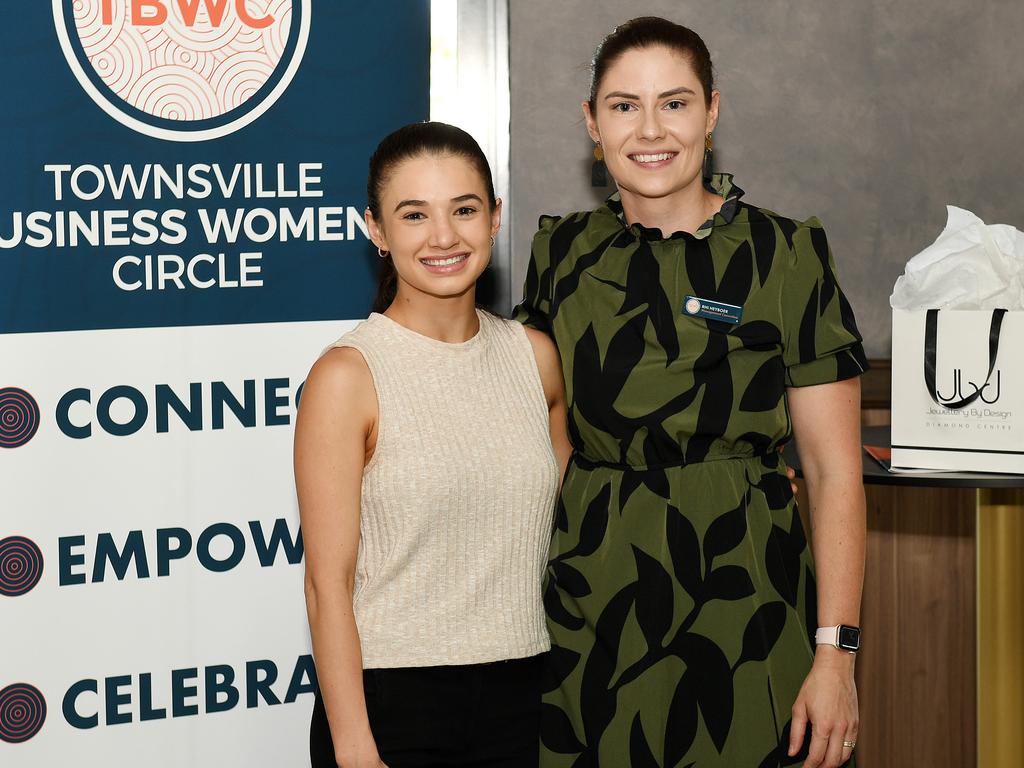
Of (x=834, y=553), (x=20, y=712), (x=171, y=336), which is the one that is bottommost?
(x=20, y=712)

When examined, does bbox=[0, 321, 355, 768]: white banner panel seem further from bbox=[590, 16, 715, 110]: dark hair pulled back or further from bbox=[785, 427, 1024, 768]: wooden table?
bbox=[785, 427, 1024, 768]: wooden table

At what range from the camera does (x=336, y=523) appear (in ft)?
5.22

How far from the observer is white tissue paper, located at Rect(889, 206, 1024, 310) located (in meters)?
2.19

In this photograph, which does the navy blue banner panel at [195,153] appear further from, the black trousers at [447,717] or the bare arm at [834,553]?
the bare arm at [834,553]

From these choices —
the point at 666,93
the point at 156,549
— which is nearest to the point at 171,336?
the point at 156,549

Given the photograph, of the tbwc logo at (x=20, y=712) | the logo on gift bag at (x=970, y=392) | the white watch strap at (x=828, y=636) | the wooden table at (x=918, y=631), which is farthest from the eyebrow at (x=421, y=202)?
the wooden table at (x=918, y=631)

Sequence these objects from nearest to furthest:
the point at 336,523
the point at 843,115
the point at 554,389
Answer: the point at 336,523 → the point at 554,389 → the point at 843,115

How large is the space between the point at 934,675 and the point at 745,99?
148 centimetres

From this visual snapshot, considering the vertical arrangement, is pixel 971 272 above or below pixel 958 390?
above

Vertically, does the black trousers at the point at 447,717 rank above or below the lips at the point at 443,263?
below

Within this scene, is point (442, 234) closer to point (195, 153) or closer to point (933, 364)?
point (195, 153)

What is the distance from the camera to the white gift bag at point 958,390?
214cm

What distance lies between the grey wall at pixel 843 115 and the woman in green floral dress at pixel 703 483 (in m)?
0.84

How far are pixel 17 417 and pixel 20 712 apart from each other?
1.85ft
